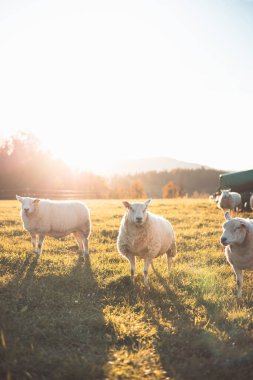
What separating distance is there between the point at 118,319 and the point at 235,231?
304 centimetres

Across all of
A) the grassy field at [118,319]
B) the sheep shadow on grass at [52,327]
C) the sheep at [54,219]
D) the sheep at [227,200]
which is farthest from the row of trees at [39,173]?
the sheep shadow on grass at [52,327]

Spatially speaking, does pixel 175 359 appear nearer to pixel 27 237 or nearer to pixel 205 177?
pixel 27 237

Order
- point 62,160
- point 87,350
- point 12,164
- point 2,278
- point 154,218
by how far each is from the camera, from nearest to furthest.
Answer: point 87,350 → point 2,278 → point 154,218 → point 12,164 → point 62,160

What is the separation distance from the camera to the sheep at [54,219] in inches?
400

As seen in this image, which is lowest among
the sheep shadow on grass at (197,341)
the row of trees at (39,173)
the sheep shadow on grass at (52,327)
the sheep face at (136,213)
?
the sheep shadow on grass at (197,341)

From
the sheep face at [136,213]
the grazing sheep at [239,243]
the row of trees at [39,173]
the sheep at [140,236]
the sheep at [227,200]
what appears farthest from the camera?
the row of trees at [39,173]

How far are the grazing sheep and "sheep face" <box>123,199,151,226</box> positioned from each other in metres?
1.82

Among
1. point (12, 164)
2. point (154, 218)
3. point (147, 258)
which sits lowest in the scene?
point (147, 258)

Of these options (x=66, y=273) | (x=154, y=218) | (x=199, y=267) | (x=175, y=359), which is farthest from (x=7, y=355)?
(x=199, y=267)

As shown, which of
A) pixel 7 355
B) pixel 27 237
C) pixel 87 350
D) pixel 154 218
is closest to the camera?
pixel 7 355

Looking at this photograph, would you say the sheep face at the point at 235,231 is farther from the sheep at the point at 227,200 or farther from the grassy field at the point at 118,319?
the sheep at the point at 227,200

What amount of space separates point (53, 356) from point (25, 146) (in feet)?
198

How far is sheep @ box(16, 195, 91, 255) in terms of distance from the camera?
400 inches

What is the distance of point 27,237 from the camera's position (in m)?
12.4
